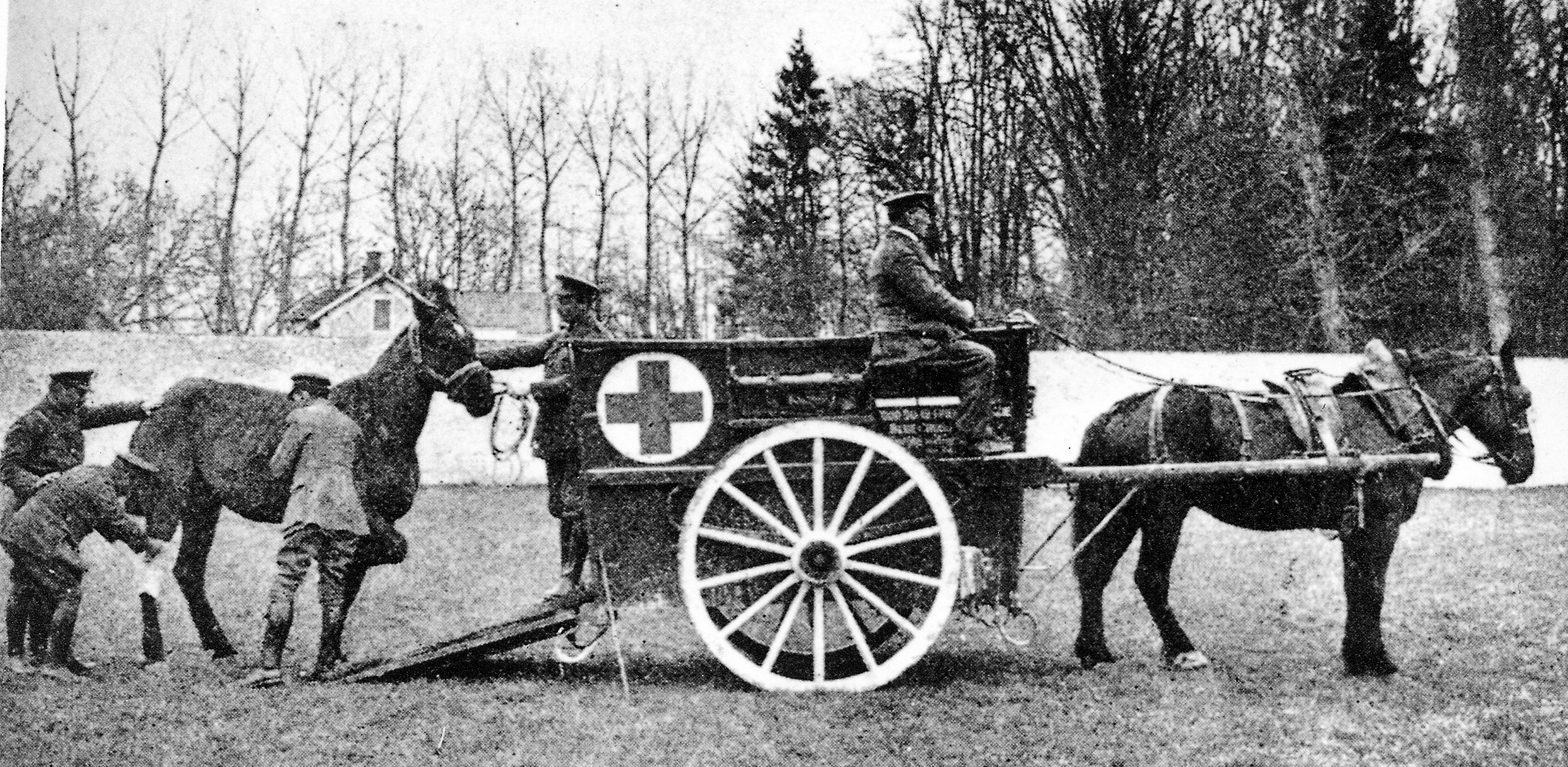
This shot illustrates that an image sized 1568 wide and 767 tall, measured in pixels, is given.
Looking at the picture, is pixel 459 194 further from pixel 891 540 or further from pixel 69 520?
pixel 891 540

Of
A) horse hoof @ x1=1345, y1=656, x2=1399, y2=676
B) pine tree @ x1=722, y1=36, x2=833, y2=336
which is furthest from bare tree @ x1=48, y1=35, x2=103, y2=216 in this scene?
horse hoof @ x1=1345, y1=656, x2=1399, y2=676

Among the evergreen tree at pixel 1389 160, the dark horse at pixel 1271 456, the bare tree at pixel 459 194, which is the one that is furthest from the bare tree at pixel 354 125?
the evergreen tree at pixel 1389 160

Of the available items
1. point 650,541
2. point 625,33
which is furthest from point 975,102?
point 650,541

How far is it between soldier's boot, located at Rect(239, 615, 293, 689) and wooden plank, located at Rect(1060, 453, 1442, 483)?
3.28 meters

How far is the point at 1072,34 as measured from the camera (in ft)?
15.6

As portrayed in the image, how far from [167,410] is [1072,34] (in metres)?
4.31

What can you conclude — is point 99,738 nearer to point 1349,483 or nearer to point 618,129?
point 618,129

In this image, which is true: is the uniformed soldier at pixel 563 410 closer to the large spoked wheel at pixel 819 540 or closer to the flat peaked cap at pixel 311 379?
the flat peaked cap at pixel 311 379

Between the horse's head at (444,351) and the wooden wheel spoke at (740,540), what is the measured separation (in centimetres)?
121

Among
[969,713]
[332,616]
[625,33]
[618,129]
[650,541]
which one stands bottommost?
[969,713]

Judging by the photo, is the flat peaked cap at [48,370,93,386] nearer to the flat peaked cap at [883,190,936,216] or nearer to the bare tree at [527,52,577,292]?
the bare tree at [527,52,577,292]

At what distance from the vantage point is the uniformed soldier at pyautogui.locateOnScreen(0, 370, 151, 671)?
4.05 m

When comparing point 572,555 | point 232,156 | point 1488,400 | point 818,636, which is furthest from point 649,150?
point 1488,400

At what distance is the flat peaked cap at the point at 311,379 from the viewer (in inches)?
189
